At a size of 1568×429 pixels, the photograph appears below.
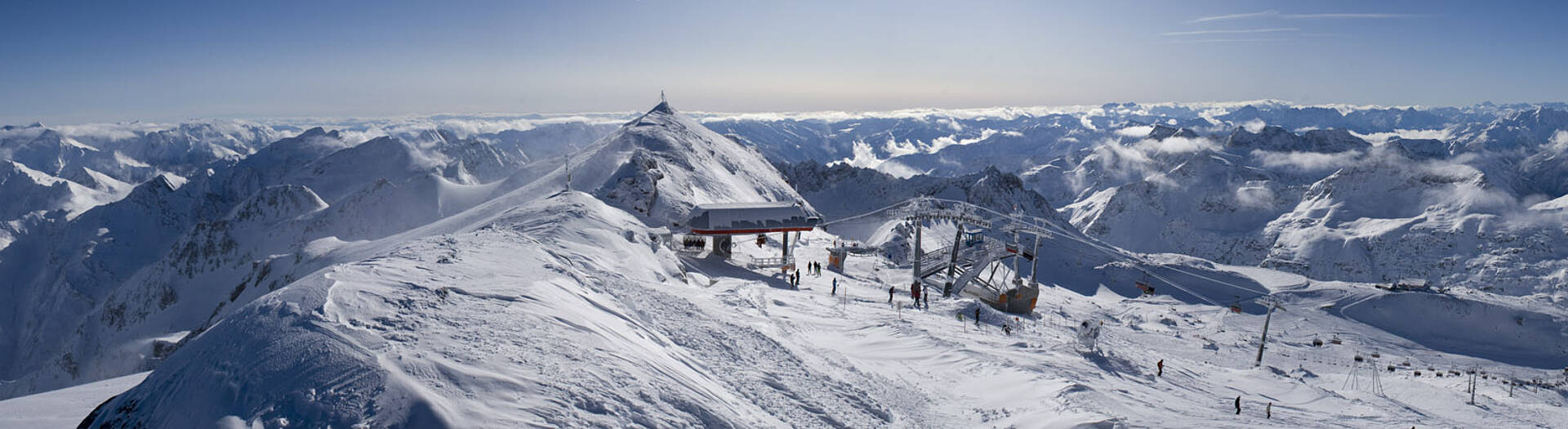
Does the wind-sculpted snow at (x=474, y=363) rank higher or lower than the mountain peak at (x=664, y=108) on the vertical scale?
lower

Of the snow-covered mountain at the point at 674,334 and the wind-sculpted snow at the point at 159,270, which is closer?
the snow-covered mountain at the point at 674,334

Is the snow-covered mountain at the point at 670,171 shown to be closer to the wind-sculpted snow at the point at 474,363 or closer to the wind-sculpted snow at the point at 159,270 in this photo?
the wind-sculpted snow at the point at 159,270

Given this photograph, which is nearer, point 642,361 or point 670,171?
point 642,361

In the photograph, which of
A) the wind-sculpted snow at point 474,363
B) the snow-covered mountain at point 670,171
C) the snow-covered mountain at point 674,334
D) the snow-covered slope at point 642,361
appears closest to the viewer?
the wind-sculpted snow at point 474,363

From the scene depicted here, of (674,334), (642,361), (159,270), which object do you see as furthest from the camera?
(159,270)

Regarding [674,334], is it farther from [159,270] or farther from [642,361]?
[159,270]

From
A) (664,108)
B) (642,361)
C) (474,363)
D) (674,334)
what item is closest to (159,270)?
(664,108)

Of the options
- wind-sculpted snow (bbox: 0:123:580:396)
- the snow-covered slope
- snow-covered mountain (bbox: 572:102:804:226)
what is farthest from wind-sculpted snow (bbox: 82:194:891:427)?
wind-sculpted snow (bbox: 0:123:580:396)

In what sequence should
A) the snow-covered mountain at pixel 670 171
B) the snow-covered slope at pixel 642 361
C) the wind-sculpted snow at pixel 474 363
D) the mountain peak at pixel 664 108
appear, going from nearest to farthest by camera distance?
the wind-sculpted snow at pixel 474 363 → the snow-covered slope at pixel 642 361 → the snow-covered mountain at pixel 670 171 → the mountain peak at pixel 664 108

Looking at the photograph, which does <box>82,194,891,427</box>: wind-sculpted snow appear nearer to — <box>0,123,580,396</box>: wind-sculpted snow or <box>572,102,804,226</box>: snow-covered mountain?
<box>572,102,804,226</box>: snow-covered mountain

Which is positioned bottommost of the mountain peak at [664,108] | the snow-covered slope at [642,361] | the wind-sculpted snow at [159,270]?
the wind-sculpted snow at [159,270]

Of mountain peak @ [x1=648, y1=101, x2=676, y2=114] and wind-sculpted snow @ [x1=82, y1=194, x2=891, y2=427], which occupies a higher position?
mountain peak @ [x1=648, y1=101, x2=676, y2=114]

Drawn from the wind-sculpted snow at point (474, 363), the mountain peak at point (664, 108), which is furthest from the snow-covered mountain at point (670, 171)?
the wind-sculpted snow at point (474, 363)

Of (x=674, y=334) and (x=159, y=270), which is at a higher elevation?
(x=674, y=334)
